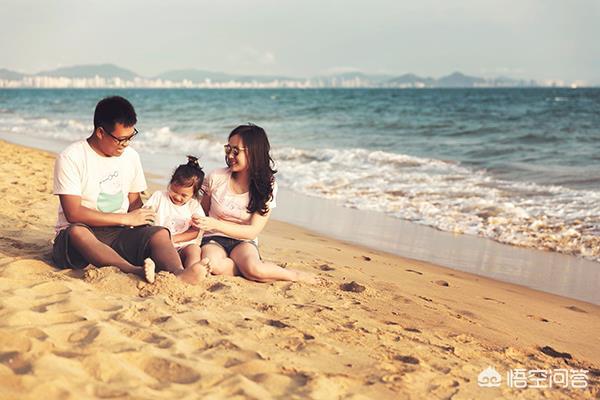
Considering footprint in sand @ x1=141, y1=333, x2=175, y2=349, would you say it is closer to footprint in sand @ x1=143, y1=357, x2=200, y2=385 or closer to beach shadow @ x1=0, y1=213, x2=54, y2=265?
footprint in sand @ x1=143, y1=357, x2=200, y2=385

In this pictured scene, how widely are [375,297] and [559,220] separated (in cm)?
453

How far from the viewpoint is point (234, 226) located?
498 centimetres

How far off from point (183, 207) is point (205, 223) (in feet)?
0.93

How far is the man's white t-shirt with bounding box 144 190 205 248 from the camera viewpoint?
4.95 m

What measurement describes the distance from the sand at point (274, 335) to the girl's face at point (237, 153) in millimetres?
833

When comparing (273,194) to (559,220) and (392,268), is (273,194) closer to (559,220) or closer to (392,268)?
(392,268)

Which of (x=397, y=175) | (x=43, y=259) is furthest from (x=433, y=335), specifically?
(x=397, y=175)

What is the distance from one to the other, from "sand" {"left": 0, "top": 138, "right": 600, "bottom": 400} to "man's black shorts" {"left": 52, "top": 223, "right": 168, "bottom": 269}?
116mm

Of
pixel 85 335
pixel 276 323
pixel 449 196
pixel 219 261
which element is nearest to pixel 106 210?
pixel 219 261

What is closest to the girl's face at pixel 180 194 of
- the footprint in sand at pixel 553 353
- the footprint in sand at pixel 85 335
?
the footprint in sand at pixel 85 335

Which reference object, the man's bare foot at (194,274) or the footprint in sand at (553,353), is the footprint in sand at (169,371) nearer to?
the man's bare foot at (194,274)

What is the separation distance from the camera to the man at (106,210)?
444 centimetres

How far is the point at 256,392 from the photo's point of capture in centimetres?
293

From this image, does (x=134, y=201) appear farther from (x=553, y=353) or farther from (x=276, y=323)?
(x=553, y=353)
